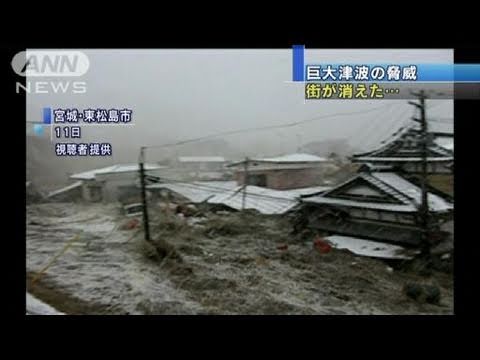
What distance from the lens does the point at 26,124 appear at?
6.89ft

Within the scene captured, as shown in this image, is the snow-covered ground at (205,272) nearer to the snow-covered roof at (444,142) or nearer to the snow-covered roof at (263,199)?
the snow-covered roof at (263,199)

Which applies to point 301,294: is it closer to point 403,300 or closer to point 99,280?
point 403,300

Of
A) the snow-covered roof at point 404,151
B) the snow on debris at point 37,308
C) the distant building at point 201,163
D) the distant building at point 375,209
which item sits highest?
the snow-covered roof at point 404,151

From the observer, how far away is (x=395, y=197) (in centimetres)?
205

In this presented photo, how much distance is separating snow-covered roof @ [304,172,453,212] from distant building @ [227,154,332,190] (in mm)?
132

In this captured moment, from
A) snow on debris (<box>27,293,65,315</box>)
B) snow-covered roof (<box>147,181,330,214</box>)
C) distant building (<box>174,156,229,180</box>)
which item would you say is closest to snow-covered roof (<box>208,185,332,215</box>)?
snow-covered roof (<box>147,181,330,214</box>)

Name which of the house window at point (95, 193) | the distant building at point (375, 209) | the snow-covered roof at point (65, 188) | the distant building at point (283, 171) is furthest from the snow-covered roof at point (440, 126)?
the snow-covered roof at point (65, 188)

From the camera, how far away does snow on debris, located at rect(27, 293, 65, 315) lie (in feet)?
6.85

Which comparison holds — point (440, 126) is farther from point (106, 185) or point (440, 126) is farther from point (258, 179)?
point (106, 185)

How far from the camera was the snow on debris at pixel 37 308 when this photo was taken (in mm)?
2088

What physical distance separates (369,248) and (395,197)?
323mm

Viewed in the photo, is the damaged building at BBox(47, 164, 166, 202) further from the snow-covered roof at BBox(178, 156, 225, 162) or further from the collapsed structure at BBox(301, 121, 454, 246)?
the collapsed structure at BBox(301, 121, 454, 246)

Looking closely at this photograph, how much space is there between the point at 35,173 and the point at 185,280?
106 cm

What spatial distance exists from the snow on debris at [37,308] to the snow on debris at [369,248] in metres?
1.63
